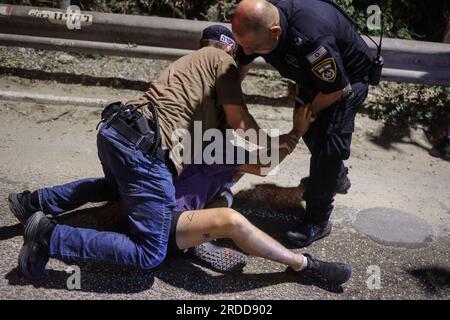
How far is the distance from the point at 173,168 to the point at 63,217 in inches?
41.4

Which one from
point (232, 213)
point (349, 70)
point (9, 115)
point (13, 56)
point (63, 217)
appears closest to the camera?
point (232, 213)

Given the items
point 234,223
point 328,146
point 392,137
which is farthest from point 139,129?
point 392,137

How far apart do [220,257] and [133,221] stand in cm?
62

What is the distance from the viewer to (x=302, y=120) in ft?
10.0

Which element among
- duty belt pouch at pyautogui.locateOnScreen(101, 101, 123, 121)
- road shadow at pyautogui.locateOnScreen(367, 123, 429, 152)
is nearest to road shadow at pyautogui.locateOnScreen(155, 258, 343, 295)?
duty belt pouch at pyautogui.locateOnScreen(101, 101, 123, 121)

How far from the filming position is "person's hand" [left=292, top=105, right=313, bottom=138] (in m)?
3.03

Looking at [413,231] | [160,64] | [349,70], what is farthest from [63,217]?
[160,64]

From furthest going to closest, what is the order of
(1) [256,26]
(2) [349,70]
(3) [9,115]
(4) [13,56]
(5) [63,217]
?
(4) [13,56] < (3) [9,115] < (5) [63,217] < (2) [349,70] < (1) [256,26]

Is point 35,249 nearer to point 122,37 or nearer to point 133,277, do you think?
point 133,277

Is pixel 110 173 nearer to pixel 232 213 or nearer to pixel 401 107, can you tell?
pixel 232 213

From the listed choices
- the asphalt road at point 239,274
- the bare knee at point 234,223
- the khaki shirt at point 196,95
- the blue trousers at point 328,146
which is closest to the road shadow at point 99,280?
the asphalt road at point 239,274

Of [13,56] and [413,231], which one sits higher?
[13,56]

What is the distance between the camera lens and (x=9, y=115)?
482 centimetres

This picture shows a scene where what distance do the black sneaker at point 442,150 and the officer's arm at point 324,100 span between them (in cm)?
213
